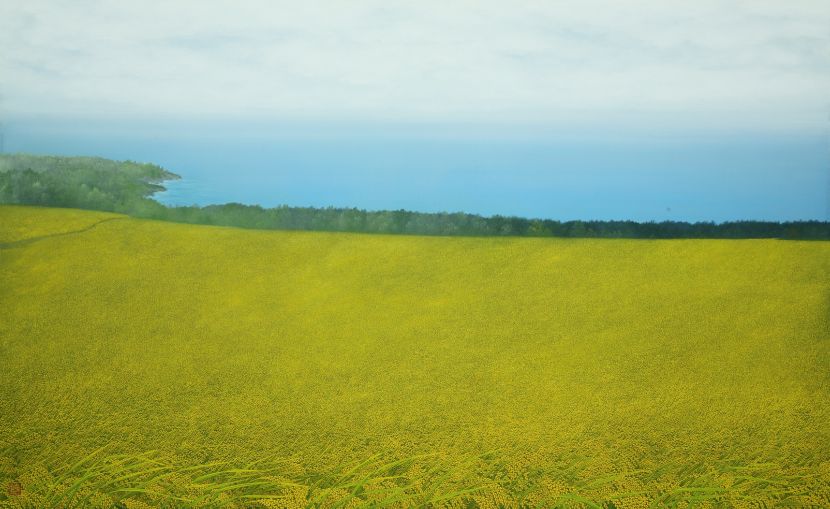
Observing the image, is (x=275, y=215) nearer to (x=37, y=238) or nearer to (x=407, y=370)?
(x=37, y=238)

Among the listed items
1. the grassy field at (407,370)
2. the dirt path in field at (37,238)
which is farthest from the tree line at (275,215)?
the dirt path in field at (37,238)

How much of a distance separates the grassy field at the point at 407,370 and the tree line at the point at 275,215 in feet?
1.09

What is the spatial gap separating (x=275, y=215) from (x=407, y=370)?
4.21 metres

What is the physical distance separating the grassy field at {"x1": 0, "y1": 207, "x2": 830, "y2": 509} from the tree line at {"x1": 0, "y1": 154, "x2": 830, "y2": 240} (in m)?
0.33

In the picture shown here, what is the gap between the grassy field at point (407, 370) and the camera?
4.66 m

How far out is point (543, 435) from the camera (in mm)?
5117

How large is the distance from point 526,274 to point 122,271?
4.66 metres

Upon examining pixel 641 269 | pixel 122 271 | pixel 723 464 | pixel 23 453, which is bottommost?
pixel 23 453

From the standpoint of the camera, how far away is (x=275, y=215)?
9.59m

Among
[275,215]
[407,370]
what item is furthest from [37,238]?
[407,370]

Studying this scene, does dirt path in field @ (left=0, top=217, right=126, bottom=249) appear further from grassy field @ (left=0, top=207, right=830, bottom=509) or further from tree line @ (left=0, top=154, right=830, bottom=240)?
tree line @ (left=0, top=154, right=830, bottom=240)

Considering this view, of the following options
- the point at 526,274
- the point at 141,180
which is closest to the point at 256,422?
the point at 526,274

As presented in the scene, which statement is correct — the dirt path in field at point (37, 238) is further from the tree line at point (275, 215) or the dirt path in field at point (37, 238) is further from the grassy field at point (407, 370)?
the tree line at point (275, 215)

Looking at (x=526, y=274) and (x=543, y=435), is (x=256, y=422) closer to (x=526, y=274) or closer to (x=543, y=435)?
(x=543, y=435)
